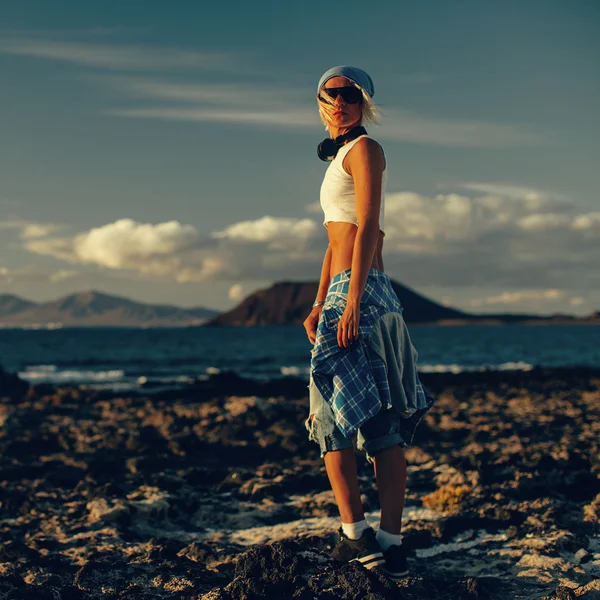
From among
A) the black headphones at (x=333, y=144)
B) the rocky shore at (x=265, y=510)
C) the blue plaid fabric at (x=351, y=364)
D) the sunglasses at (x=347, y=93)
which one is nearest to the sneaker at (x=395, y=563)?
the rocky shore at (x=265, y=510)

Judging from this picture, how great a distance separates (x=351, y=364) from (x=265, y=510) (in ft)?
9.66

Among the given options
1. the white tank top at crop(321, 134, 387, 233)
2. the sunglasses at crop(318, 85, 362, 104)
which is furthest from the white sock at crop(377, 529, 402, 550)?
the sunglasses at crop(318, 85, 362, 104)

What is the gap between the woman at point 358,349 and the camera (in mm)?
3996

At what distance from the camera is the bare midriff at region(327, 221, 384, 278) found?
419cm

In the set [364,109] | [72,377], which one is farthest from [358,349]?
[72,377]

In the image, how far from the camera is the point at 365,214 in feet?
13.1

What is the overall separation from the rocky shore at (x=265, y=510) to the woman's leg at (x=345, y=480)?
0.95 feet

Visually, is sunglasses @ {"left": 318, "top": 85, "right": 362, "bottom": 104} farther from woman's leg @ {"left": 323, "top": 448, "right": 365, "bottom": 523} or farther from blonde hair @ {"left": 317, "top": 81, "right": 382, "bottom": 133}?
woman's leg @ {"left": 323, "top": 448, "right": 365, "bottom": 523}

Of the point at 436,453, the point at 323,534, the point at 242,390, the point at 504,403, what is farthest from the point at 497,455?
the point at 242,390

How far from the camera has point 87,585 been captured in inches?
181

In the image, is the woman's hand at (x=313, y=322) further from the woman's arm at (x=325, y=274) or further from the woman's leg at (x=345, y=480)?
the woman's leg at (x=345, y=480)

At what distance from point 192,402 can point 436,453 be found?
1019 cm

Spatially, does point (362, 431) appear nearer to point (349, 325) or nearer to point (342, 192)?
point (349, 325)

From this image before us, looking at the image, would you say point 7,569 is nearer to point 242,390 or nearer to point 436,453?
point 436,453
